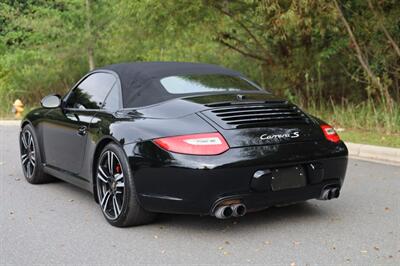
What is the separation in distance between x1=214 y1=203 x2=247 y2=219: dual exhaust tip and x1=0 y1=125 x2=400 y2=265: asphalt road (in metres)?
0.24

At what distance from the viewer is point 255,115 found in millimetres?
Result: 4879

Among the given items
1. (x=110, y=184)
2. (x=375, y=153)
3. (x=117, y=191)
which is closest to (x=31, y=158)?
(x=110, y=184)

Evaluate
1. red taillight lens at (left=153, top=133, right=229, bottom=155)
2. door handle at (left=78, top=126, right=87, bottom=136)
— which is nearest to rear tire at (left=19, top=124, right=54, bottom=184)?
door handle at (left=78, top=126, right=87, bottom=136)

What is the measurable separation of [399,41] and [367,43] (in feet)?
2.66

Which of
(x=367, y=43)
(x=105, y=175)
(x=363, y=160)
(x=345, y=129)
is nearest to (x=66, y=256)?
(x=105, y=175)

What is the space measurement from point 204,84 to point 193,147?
1205 mm

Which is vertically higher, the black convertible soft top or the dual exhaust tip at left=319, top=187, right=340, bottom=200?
the black convertible soft top

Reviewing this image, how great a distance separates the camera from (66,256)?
4410 millimetres

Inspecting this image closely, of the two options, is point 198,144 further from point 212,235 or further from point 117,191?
point 117,191

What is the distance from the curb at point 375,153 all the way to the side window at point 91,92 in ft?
14.9

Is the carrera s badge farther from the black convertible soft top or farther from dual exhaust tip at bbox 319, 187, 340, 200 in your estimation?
the black convertible soft top

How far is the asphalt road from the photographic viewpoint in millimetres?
4289

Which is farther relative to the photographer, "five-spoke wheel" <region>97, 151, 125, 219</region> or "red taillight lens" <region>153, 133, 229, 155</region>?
"five-spoke wheel" <region>97, 151, 125, 219</region>

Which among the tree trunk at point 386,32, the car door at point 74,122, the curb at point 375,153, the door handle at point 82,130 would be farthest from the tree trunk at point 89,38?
the door handle at point 82,130
